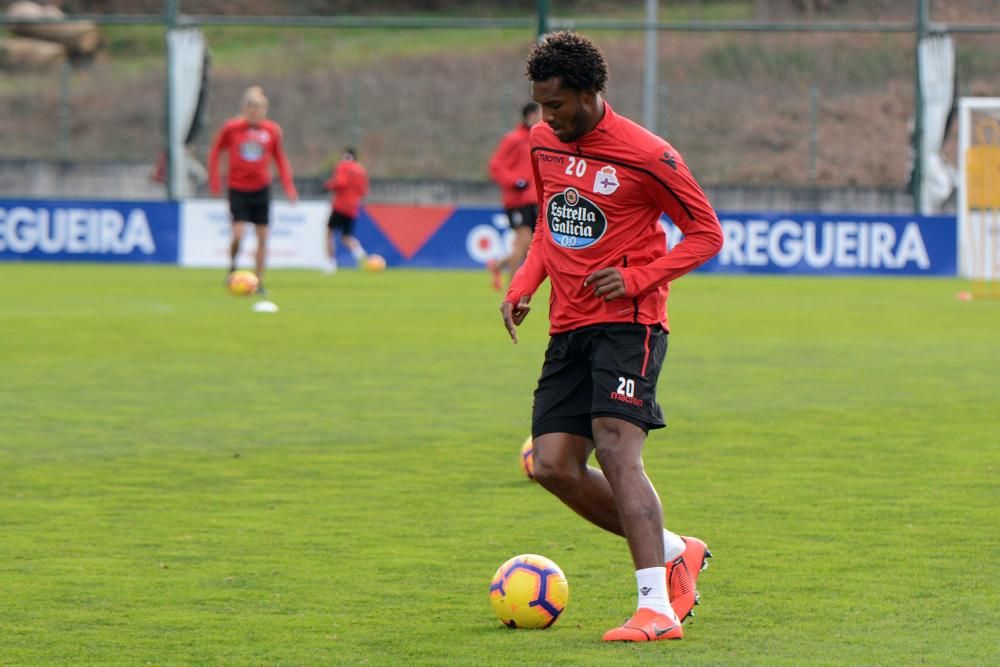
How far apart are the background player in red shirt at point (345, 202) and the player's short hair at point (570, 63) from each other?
66.7ft

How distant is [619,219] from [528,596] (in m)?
1.26

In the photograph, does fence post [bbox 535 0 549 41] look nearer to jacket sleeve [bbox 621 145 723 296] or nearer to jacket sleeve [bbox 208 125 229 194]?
jacket sleeve [bbox 208 125 229 194]

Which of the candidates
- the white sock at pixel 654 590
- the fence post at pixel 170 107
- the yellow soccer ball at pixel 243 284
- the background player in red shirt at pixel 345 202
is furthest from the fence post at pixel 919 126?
the white sock at pixel 654 590

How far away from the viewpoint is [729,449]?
9.78 m

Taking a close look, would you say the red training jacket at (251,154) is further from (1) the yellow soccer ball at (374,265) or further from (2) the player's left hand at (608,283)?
(2) the player's left hand at (608,283)

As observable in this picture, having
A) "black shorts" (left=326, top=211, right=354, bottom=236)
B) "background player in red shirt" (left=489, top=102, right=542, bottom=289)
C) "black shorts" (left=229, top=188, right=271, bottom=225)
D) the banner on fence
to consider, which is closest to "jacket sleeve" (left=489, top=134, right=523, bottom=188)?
"background player in red shirt" (left=489, top=102, right=542, bottom=289)

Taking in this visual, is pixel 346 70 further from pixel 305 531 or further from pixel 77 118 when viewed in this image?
pixel 305 531

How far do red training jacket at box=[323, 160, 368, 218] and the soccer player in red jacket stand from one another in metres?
20.2

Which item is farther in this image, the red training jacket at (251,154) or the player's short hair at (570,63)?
the red training jacket at (251,154)

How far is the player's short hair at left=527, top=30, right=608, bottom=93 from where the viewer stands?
561 cm

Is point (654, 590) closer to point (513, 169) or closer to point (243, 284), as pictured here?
point (513, 169)

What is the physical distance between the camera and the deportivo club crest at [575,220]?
19.2 feet

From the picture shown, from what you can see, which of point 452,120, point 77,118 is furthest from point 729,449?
point 77,118

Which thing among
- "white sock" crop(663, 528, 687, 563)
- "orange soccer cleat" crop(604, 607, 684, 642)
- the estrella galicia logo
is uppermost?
the estrella galicia logo
